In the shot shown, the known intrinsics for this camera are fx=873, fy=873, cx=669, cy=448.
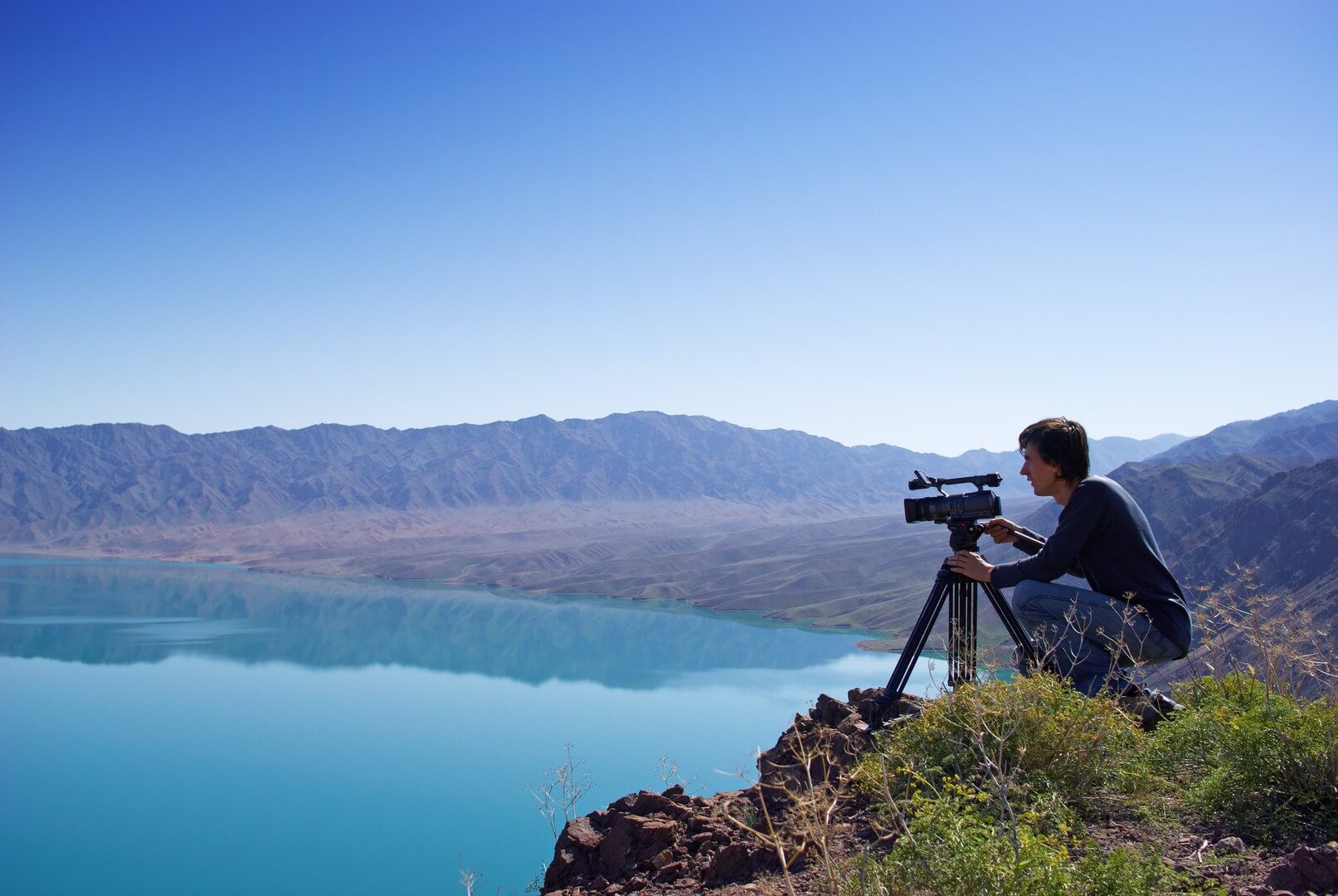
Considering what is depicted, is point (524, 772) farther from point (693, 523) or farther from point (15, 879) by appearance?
point (693, 523)

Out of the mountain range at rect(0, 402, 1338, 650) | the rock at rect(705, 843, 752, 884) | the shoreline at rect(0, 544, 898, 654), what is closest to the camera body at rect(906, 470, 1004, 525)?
the rock at rect(705, 843, 752, 884)

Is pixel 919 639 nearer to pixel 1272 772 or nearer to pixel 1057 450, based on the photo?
pixel 1057 450

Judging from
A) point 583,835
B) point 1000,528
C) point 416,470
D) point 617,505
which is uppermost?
point 416,470

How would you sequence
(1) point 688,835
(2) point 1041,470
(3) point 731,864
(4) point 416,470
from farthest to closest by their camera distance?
(4) point 416,470 < (2) point 1041,470 < (1) point 688,835 < (3) point 731,864

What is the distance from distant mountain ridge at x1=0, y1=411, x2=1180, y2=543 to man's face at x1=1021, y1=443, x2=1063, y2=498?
147 metres

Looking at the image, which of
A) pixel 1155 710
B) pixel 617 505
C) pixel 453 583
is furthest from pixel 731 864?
pixel 617 505

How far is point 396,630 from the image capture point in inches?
2249

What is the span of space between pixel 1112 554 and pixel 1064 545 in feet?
0.61

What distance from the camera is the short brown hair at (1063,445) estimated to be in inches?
129

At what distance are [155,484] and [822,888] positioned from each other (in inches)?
6485

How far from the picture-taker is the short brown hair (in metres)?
3.27

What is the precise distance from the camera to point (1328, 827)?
7.16 ft

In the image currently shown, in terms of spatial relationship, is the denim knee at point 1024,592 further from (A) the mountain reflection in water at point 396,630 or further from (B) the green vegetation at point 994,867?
(A) the mountain reflection in water at point 396,630

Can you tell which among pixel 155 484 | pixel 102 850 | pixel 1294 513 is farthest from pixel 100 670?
pixel 155 484
